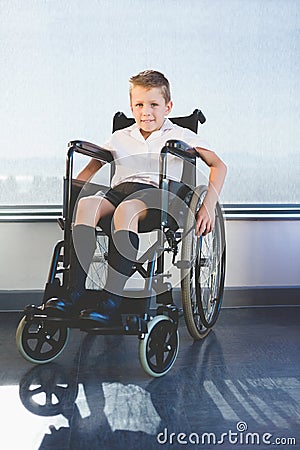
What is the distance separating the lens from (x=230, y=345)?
253 centimetres

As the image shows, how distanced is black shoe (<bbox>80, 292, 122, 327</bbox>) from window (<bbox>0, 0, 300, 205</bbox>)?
1.08 meters

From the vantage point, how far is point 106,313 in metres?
2.10

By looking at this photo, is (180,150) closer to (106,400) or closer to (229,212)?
(106,400)

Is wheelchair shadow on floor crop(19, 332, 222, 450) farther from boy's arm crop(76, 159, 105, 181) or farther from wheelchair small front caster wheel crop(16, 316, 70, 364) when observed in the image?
boy's arm crop(76, 159, 105, 181)

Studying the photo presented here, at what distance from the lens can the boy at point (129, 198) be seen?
84.7 inches

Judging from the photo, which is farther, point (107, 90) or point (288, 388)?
point (107, 90)

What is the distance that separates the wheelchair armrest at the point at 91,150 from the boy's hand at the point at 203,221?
15.6 inches

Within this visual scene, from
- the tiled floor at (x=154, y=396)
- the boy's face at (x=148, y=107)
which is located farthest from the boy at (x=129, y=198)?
the tiled floor at (x=154, y=396)

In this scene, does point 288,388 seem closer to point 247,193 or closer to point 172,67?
point 247,193

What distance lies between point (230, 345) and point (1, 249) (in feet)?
3.54

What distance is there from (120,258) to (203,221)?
0.34m

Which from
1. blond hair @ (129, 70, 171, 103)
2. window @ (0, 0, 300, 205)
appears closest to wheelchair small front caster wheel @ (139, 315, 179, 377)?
blond hair @ (129, 70, 171, 103)

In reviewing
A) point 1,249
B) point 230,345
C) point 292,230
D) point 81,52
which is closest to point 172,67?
point 81,52

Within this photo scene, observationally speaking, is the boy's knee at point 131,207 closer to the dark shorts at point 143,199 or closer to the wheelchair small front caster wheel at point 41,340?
the dark shorts at point 143,199
